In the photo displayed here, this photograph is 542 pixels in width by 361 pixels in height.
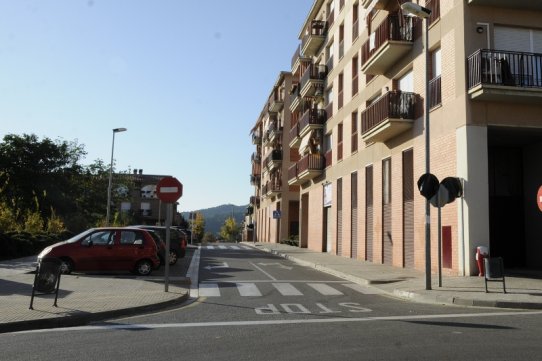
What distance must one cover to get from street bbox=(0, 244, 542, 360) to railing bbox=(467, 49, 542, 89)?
7.66 metres

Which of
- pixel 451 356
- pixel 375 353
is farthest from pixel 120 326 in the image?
pixel 451 356

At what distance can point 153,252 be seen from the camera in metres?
17.0

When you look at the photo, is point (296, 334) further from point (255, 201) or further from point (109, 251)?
point (255, 201)

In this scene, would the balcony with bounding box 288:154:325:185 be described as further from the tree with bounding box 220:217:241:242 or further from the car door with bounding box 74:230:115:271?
the tree with bounding box 220:217:241:242

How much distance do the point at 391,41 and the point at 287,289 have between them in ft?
35.8

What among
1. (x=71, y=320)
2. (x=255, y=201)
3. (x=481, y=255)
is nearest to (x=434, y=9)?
(x=481, y=255)

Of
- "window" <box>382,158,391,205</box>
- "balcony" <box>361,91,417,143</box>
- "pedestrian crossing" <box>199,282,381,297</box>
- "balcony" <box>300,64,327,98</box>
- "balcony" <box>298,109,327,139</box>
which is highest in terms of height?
"balcony" <box>300,64,327,98</box>

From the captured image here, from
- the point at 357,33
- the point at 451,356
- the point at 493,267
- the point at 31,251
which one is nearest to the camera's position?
the point at 451,356

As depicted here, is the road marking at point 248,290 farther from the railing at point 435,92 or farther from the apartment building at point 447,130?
the railing at point 435,92

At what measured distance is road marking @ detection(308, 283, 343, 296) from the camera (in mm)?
13105

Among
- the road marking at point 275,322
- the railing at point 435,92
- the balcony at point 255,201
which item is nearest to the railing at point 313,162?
the railing at point 435,92

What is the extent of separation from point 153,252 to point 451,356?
12215 mm

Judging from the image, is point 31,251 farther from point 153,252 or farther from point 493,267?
point 493,267

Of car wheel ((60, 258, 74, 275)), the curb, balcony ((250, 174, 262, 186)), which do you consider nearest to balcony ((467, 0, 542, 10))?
the curb
